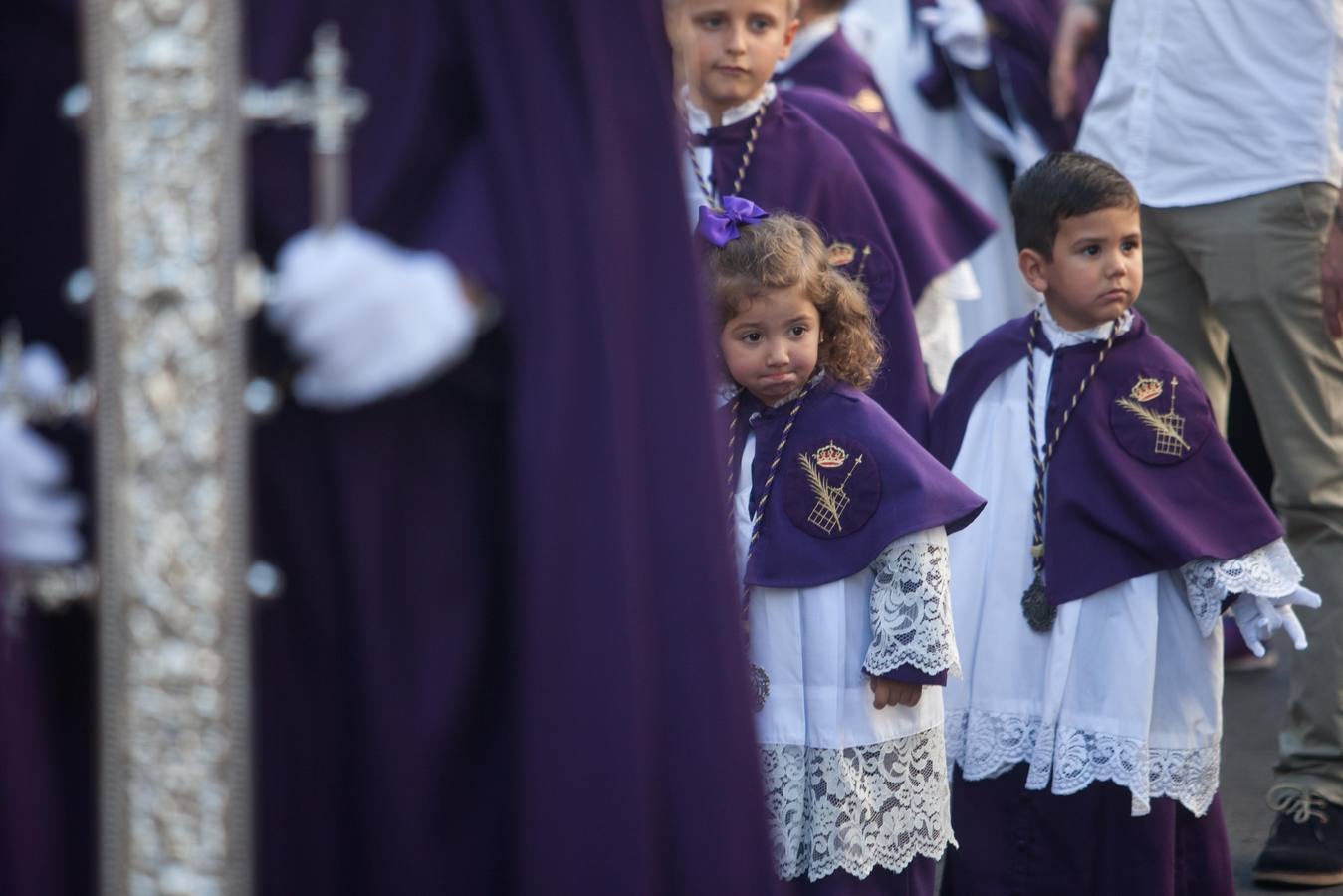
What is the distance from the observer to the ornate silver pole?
6.79 ft

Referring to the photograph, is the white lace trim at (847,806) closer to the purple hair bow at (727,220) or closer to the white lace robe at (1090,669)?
the white lace robe at (1090,669)

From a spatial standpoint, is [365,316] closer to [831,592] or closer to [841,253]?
[831,592]

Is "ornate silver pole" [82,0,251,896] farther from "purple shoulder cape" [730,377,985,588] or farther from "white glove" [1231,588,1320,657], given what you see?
"white glove" [1231,588,1320,657]

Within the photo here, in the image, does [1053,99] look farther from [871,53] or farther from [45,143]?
[45,143]

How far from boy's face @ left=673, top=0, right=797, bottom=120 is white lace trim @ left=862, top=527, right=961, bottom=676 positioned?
1.45 m

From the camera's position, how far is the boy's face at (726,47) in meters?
4.64

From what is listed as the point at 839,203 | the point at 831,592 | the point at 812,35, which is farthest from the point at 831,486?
the point at 812,35

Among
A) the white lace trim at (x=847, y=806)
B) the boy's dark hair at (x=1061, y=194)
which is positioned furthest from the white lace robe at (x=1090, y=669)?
the white lace trim at (x=847, y=806)

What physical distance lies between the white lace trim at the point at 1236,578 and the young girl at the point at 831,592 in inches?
23.4

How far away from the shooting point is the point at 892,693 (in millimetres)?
3662

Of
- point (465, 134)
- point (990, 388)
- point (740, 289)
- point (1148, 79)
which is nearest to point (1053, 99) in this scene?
point (1148, 79)

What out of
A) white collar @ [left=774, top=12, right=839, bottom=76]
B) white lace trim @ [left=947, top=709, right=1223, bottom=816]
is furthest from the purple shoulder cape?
white collar @ [left=774, top=12, right=839, bottom=76]

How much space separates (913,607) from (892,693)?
17 centimetres

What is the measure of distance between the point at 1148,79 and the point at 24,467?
340 centimetres
